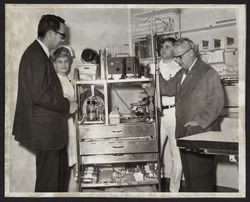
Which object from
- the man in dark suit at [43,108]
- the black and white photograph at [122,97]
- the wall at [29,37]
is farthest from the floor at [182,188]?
the wall at [29,37]

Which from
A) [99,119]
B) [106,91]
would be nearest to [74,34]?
[106,91]

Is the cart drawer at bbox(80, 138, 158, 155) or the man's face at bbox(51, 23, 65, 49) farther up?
the man's face at bbox(51, 23, 65, 49)

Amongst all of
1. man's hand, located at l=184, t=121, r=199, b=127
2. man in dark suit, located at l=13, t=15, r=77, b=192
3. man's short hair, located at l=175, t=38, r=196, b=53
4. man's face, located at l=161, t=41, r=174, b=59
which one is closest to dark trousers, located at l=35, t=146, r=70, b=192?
man in dark suit, located at l=13, t=15, r=77, b=192

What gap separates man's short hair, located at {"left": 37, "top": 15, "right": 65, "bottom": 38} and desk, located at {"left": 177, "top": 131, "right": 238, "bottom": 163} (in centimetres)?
126

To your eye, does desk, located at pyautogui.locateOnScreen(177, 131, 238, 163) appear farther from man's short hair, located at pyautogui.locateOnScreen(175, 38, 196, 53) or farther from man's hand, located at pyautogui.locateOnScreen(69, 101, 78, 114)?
man's hand, located at pyautogui.locateOnScreen(69, 101, 78, 114)

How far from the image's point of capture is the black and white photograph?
2.54 m

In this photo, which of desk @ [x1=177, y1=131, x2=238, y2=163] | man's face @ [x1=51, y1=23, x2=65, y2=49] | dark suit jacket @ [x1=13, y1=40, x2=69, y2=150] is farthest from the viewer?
man's face @ [x1=51, y1=23, x2=65, y2=49]

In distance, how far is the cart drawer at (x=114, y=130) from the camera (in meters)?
2.66

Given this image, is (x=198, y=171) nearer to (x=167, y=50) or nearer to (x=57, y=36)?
(x=167, y=50)

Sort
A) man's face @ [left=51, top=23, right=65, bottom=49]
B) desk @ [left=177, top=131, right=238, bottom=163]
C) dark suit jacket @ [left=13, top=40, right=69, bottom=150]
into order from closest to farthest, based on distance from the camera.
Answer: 1. desk @ [left=177, top=131, right=238, bottom=163]
2. dark suit jacket @ [left=13, top=40, right=69, bottom=150]
3. man's face @ [left=51, top=23, right=65, bottom=49]

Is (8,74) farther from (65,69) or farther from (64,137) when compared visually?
(64,137)

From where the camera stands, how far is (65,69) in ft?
8.77

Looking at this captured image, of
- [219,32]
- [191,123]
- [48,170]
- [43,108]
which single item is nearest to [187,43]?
[219,32]

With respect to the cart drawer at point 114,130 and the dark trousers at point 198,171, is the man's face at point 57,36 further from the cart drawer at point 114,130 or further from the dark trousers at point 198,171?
the dark trousers at point 198,171
